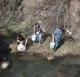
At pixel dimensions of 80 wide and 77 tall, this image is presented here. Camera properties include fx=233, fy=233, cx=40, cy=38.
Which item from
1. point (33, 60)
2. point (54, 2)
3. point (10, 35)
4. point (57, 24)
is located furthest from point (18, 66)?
point (54, 2)

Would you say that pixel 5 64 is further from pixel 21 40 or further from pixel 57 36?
pixel 57 36

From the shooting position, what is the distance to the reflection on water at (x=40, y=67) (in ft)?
36.4

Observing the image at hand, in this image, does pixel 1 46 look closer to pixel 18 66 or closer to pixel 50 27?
pixel 18 66

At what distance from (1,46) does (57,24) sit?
11.9 ft

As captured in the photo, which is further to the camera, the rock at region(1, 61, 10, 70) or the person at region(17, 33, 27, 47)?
the person at region(17, 33, 27, 47)

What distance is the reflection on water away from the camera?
36.4 ft

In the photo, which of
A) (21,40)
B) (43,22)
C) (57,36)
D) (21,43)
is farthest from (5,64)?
(43,22)

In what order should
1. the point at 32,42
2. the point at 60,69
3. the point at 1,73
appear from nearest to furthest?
the point at 1,73 → the point at 60,69 → the point at 32,42

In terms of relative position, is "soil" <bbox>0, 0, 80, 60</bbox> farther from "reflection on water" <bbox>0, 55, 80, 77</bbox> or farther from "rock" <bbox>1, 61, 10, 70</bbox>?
"rock" <bbox>1, 61, 10, 70</bbox>

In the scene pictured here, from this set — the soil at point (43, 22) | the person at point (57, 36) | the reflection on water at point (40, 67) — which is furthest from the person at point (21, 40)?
the person at point (57, 36)

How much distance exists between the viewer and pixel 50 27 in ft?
46.3

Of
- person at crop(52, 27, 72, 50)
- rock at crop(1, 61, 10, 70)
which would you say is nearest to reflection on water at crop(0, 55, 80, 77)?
rock at crop(1, 61, 10, 70)

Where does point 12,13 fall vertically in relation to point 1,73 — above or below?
above

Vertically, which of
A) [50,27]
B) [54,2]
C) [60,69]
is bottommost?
[60,69]
